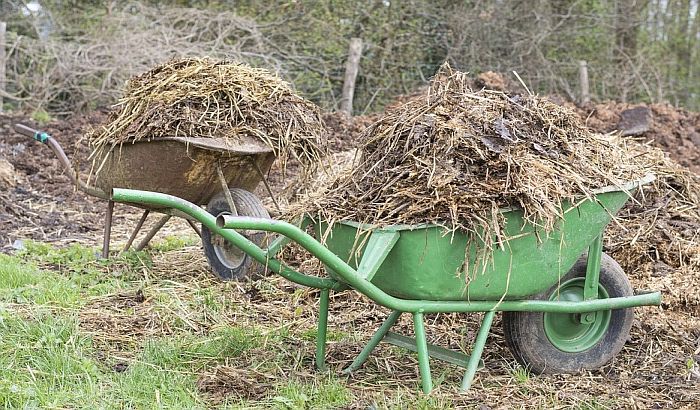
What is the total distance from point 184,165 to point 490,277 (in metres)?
2.16

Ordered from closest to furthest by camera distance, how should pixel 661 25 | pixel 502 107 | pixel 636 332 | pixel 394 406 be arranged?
pixel 394 406
pixel 502 107
pixel 636 332
pixel 661 25

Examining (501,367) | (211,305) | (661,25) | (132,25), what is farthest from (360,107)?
(501,367)

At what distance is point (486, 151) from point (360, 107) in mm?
9648

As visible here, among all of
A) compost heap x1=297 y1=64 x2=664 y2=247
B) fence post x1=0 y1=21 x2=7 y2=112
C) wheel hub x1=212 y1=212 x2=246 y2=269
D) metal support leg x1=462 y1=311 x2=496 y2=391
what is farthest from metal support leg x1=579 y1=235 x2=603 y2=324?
fence post x1=0 y1=21 x2=7 y2=112

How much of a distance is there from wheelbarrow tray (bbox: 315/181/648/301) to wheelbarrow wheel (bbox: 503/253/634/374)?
0.76 feet

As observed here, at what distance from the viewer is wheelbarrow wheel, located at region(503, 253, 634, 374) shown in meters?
3.64

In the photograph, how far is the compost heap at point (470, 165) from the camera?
320 cm

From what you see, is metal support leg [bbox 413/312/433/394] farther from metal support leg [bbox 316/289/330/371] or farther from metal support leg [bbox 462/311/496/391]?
metal support leg [bbox 316/289/330/371]

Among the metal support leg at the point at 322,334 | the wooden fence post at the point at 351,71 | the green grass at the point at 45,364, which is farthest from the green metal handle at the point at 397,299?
the wooden fence post at the point at 351,71

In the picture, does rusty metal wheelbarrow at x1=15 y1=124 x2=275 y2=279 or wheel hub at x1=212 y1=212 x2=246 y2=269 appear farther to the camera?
wheel hub at x1=212 y1=212 x2=246 y2=269

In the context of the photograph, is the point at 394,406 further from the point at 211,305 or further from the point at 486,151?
the point at 211,305

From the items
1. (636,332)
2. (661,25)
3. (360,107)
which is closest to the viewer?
(636,332)

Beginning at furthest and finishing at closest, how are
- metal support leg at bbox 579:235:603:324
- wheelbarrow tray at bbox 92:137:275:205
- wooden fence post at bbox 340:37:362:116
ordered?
wooden fence post at bbox 340:37:362:116 → wheelbarrow tray at bbox 92:137:275:205 → metal support leg at bbox 579:235:603:324

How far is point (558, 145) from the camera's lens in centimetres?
354
